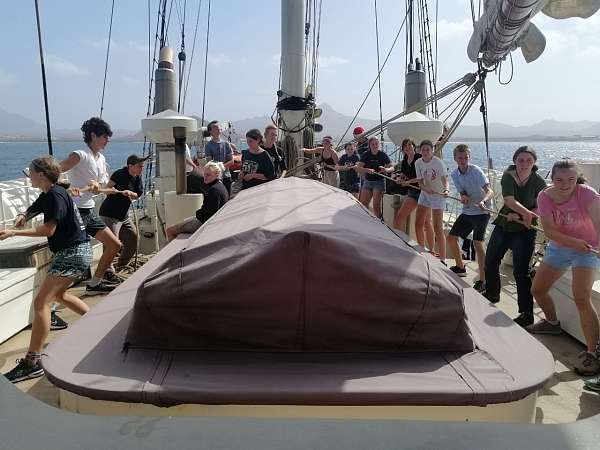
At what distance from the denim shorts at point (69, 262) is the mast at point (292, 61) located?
23.1 feet

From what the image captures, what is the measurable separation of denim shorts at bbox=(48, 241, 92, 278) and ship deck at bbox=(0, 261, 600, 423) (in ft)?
2.44

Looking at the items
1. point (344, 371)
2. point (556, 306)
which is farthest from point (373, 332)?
point (556, 306)

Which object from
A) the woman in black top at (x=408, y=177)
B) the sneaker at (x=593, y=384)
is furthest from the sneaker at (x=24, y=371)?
the woman in black top at (x=408, y=177)

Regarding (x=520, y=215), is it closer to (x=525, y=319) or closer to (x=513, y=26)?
(x=525, y=319)

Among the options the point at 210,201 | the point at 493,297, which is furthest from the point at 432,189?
the point at 210,201

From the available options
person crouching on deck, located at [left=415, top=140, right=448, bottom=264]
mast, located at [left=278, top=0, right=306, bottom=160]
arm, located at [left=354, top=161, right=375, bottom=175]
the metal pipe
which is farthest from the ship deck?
mast, located at [left=278, top=0, right=306, bottom=160]

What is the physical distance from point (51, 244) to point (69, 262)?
182mm

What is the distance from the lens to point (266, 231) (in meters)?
2.31

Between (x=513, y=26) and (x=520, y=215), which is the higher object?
(x=513, y=26)

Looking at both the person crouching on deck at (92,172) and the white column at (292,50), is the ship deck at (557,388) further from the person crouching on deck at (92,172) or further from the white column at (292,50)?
the white column at (292,50)

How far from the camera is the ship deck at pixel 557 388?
9.88ft

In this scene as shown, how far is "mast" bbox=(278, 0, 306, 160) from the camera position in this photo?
1004 centimetres

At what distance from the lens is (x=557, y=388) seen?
10.9ft

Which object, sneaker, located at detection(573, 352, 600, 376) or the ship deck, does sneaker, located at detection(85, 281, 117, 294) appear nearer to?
the ship deck
